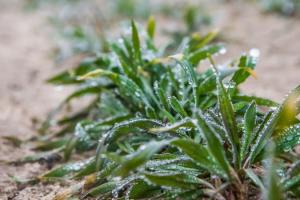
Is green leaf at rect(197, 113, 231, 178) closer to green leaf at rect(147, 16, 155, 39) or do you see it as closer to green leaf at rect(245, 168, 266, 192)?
green leaf at rect(245, 168, 266, 192)

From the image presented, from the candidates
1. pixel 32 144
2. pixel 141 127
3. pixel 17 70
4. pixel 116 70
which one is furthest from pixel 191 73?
pixel 17 70

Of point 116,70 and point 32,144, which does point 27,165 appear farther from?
point 116,70

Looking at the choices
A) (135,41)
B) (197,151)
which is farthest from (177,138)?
(135,41)

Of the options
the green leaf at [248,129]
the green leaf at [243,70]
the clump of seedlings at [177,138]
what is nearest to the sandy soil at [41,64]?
the clump of seedlings at [177,138]

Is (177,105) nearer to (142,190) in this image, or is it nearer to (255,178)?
(142,190)

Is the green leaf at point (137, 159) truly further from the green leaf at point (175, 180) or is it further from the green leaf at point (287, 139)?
the green leaf at point (287, 139)

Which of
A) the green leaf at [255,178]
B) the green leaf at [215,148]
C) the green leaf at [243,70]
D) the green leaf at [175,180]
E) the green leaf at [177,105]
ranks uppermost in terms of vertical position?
the green leaf at [243,70]
